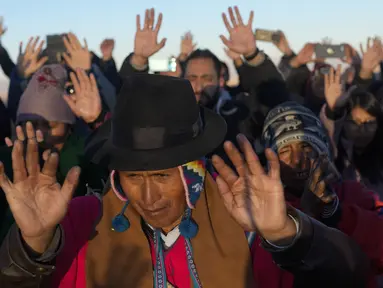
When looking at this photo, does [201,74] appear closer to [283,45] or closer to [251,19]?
[251,19]

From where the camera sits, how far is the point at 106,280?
2.22 m

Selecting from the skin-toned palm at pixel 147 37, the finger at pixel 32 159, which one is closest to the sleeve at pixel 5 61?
the skin-toned palm at pixel 147 37

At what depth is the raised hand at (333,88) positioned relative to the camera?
4.86 metres

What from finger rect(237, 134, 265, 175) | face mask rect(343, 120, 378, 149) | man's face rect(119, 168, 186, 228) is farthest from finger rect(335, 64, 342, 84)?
finger rect(237, 134, 265, 175)

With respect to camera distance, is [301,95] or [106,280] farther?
[301,95]

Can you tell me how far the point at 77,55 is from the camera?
5348 millimetres

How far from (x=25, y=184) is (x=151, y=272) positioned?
0.68 m

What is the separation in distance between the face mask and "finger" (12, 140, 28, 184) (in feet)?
10.7

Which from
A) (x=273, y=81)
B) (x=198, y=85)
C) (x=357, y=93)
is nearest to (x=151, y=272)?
(x=273, y=81)

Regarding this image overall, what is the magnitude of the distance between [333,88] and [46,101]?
269 centimetres

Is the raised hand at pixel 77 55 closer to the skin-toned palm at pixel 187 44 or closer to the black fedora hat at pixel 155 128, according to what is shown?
the black fedora hat at pixel 155 128

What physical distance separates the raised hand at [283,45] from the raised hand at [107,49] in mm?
2627

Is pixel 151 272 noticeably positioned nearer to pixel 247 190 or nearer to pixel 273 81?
pixel 247 190

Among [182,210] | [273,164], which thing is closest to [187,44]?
[182,210]
